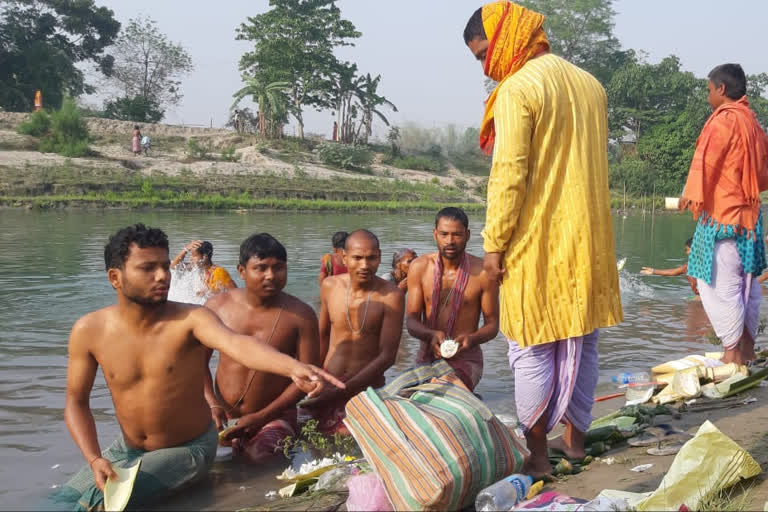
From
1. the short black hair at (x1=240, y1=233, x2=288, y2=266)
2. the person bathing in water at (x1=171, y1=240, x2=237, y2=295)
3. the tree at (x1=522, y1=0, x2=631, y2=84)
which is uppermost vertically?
the tree at (x1=522, y1=0, x2=631, y2=84)

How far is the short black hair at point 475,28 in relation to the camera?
364 cm

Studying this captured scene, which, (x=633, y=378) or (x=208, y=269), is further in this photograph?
(x=208, y=269)

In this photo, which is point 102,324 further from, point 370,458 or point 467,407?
point 467,407

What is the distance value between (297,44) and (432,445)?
46.6 meters

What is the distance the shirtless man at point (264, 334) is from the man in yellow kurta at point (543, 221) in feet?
5.14

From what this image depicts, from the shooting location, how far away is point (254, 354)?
3.04 metres

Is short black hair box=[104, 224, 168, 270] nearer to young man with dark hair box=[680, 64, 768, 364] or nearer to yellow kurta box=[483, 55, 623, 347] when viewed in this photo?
Result: yellow kurta box=[483, 55, 623, 347]

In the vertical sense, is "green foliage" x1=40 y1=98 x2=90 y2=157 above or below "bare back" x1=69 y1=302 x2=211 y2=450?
above

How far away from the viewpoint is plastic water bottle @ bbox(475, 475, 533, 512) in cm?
291

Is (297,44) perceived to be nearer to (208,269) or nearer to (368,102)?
(368,102)

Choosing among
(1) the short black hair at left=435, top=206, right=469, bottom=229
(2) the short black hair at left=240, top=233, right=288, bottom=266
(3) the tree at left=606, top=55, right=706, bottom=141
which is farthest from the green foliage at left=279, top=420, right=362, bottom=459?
(3) the tree at left=606, top=55, right=706, bottom=141

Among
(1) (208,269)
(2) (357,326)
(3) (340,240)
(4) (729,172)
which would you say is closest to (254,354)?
(2) (357,326)

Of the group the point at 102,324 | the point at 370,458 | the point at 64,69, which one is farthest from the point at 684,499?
the point at 64,69

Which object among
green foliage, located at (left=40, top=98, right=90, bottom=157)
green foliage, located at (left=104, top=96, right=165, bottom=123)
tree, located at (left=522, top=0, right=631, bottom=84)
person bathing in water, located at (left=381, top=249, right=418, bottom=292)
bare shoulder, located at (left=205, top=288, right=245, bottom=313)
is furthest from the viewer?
tree, located at (left=522, top=0, right=631, bottom=84)
